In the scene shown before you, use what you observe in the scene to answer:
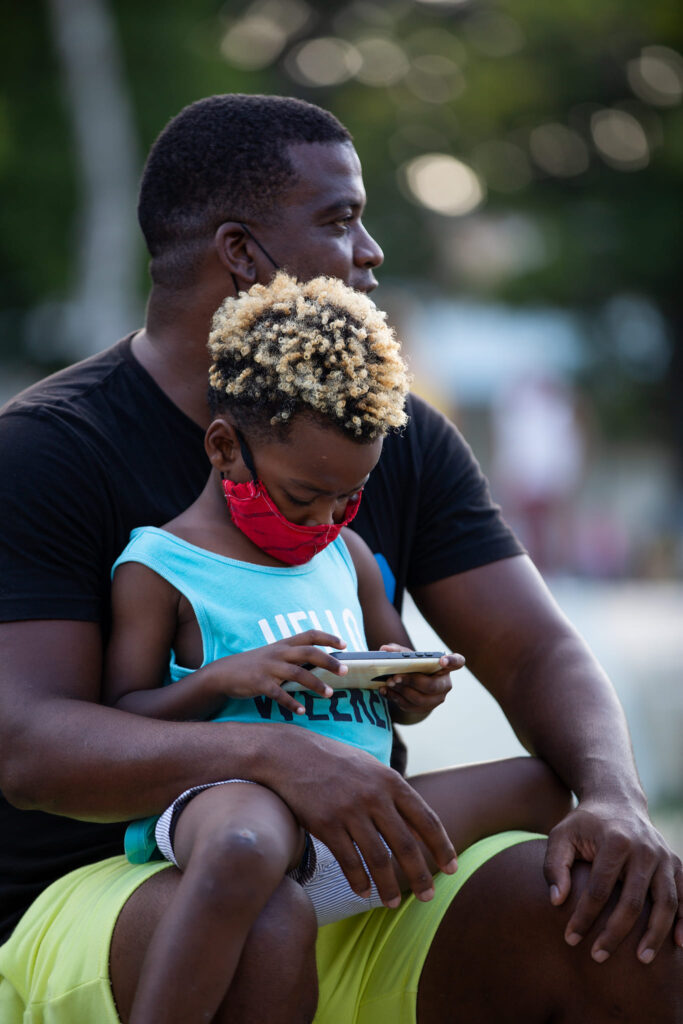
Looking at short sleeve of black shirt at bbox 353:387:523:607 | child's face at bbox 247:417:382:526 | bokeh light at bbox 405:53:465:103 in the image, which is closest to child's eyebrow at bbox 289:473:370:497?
child's face at bbox 247:417:382:526

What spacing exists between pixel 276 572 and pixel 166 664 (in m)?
0.27

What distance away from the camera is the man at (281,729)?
221 cm

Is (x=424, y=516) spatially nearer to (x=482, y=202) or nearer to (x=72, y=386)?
(x=72, y=386)

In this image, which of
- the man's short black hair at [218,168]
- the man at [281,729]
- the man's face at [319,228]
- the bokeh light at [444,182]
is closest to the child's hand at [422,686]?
the man at [281,729]

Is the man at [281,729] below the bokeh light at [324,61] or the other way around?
below

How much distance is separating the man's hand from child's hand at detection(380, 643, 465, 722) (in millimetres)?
377

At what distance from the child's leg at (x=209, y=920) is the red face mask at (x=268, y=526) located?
24.5 inches

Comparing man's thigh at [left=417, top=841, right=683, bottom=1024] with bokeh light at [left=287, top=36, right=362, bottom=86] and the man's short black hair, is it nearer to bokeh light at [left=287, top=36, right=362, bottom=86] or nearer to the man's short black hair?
the man's short black hair

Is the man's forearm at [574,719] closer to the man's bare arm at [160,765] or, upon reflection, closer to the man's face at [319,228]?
the man's bare arm at [160,765]

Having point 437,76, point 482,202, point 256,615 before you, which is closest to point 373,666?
point 256,615

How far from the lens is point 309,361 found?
241 cm

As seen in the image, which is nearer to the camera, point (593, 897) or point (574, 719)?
point (593, 897)

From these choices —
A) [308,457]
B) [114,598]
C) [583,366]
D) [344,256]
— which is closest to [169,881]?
[114,598]

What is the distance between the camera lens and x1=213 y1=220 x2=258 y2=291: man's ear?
293cm
